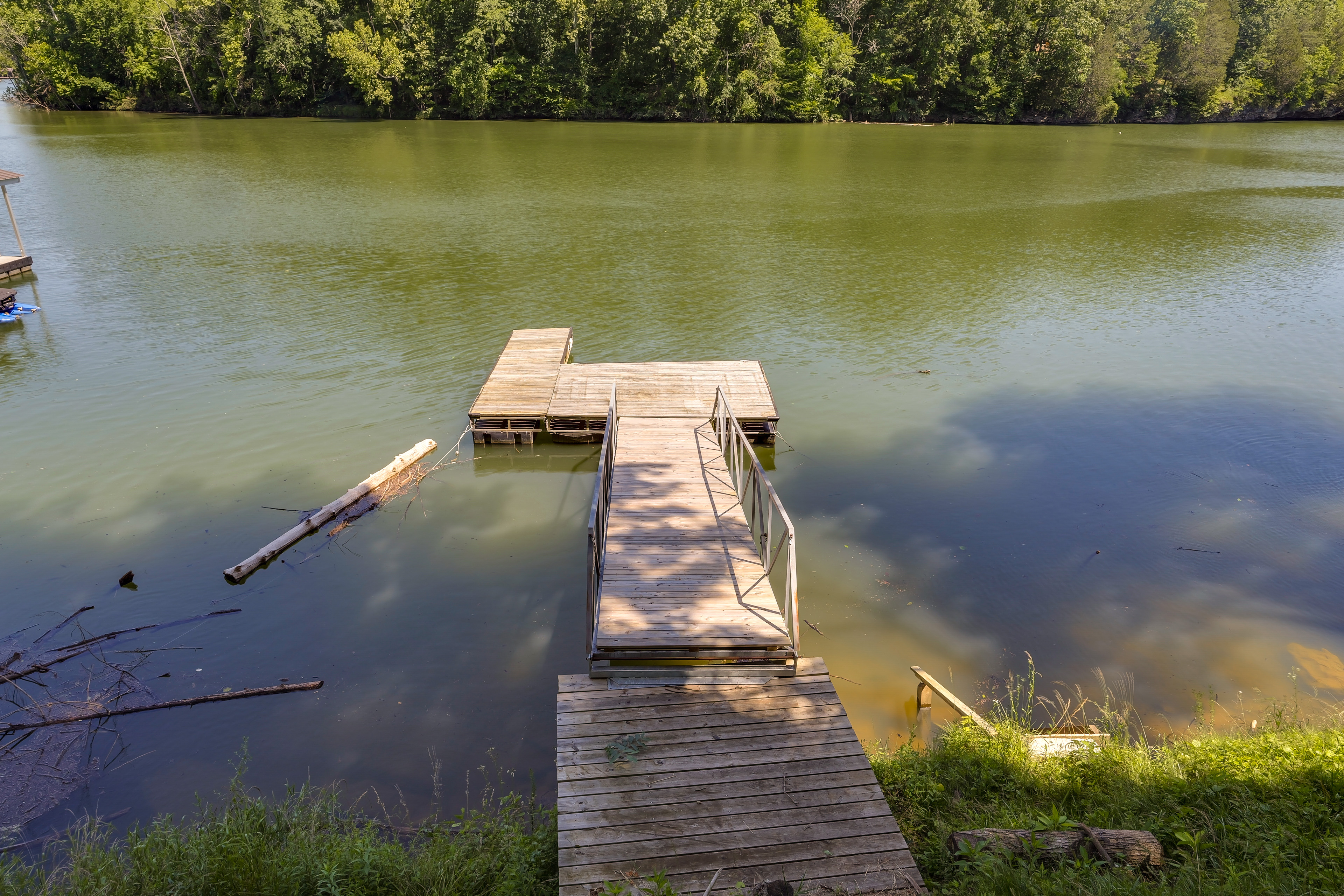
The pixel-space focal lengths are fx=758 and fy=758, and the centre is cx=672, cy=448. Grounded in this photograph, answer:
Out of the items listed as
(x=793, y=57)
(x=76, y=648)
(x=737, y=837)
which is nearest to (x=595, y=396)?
(x=76, y=648)

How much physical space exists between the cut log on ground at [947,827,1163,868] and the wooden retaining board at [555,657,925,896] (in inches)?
19.5

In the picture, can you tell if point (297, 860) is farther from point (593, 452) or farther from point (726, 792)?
point (593, 452)

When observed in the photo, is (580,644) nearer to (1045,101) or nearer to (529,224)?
(529,224)

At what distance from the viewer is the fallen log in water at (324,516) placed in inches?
372

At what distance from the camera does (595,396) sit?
44.3ft

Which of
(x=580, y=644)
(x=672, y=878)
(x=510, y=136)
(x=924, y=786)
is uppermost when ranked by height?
(x=510, y=136)

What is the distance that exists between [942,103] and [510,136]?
36282mm

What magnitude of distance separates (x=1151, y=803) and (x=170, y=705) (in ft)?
28.3

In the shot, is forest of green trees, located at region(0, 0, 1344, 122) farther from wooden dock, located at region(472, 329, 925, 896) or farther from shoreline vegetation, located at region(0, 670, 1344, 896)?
shoreline vegetation, located at region(0, 670, 1344, 896)

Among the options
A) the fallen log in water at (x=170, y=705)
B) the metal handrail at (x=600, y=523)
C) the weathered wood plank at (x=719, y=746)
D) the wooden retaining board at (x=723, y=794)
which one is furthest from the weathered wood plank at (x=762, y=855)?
the fallen log in water at (x=170, y=705)

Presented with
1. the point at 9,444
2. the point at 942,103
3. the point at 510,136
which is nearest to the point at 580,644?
the point at 9,444

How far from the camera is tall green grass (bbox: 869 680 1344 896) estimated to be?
14.3 feet

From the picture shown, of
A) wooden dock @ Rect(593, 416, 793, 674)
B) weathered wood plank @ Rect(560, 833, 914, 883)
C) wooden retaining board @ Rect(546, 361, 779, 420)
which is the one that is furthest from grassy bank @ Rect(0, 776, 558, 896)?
wooden retaining board @ Rect(546, 361, 779, 420)

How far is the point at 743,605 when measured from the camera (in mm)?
7578
